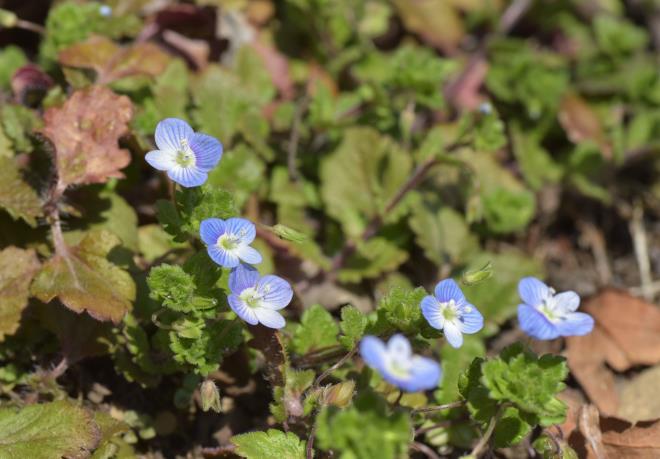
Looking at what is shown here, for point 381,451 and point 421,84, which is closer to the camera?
point 381,451

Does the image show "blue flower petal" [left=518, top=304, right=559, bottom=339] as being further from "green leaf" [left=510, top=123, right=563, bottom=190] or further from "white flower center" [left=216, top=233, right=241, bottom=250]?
"green leaf" [left=510, top=123, right=563, bottom=190]

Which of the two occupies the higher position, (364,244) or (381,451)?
(381,451)

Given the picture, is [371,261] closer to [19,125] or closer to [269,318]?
[269,318]

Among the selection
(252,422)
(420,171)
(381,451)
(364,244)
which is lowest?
(252,422)

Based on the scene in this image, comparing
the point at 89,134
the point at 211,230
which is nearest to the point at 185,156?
the point at 211,230

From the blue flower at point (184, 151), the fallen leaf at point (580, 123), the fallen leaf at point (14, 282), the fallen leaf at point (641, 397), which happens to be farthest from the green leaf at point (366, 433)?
the fallen leaf at point (580, 123)

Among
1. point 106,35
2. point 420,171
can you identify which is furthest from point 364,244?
point 106,35

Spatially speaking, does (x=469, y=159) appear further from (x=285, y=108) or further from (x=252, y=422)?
(x=252, y=422)
